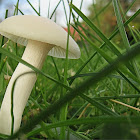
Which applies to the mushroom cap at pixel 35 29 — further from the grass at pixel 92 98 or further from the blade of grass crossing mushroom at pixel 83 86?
the blade of grass crossing mushroom at pixel 83 86

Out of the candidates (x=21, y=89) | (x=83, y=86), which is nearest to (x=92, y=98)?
(x=21, y=89)

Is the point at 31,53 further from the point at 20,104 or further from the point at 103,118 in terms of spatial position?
the point at 103,118

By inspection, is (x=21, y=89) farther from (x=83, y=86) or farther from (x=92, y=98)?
(x=83, y=86)

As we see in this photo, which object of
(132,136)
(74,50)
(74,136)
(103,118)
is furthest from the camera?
(74,50)

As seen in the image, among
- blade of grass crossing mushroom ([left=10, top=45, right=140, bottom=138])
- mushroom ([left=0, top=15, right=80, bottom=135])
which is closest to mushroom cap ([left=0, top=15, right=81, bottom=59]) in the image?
mushroom ([left=0, top=15, right=80, bottom=135])

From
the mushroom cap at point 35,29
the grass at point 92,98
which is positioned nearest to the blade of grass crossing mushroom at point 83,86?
the grass at point 92,98

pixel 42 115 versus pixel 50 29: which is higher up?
pixel 50 29

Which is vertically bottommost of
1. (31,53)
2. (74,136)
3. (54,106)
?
(74,136)

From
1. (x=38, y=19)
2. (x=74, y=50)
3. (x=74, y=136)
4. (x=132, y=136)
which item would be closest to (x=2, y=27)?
(x=38, y=19)
